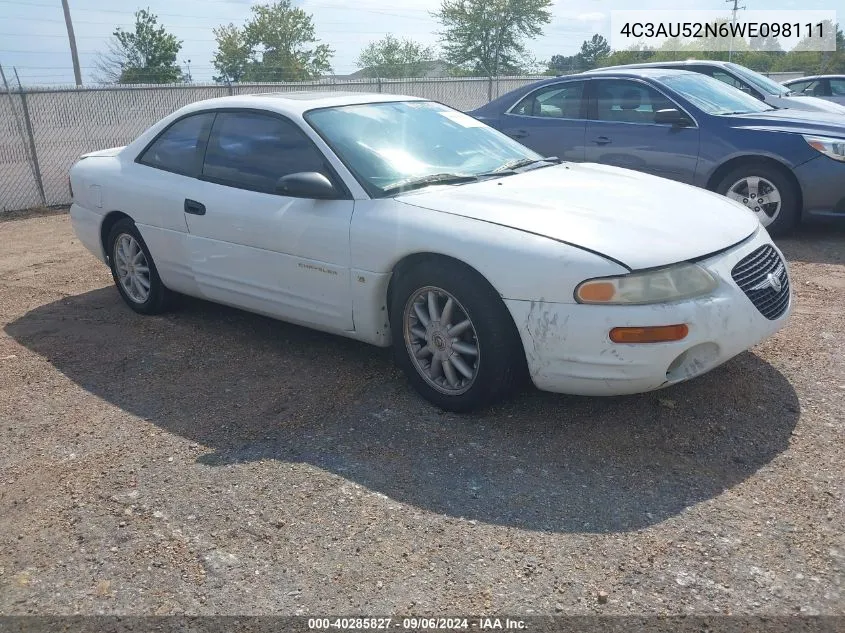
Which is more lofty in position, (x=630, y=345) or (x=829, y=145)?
(x=829, y=145)

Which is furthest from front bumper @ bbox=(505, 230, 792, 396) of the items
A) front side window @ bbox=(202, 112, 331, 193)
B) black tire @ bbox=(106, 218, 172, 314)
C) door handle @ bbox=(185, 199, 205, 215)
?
black tire @ bbox=(106, 218, 172, 314)

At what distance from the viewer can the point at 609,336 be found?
134 inches

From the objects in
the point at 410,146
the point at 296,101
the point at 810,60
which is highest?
the point at 296,101

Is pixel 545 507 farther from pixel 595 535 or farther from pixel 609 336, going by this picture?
pixel 609 336

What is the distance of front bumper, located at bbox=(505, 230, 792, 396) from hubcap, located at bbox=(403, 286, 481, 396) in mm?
317

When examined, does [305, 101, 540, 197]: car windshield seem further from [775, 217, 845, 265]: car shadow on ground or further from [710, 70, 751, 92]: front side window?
[710, 70, 751, 92]: front side window

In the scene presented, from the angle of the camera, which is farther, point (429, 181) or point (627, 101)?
point (627, 101)

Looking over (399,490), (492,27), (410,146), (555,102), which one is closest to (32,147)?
(555,102)

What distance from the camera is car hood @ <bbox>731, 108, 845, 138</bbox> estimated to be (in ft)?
23.8

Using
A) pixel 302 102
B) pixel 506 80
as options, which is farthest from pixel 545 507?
pixel 506 80

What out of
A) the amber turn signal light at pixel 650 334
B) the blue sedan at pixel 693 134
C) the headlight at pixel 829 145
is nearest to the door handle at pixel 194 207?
the amber turn signal light at pixel 650 334

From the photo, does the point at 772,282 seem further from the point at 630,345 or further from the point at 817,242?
the point at 817,242

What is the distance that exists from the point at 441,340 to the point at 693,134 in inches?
189

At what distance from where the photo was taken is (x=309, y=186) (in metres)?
4.20
